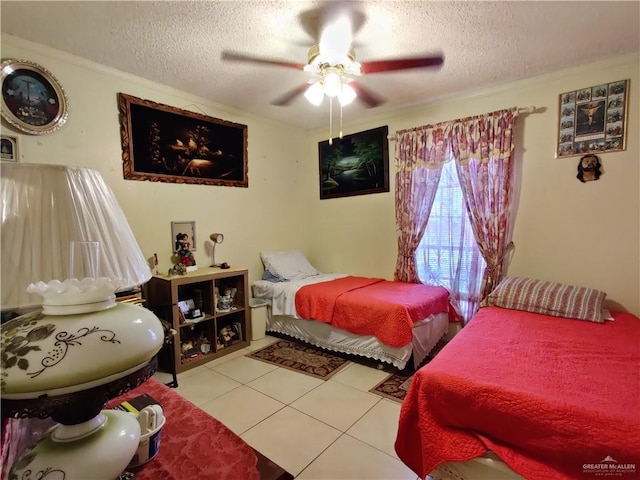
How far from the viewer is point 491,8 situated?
1854 mm

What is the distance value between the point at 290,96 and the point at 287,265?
6.28 ft

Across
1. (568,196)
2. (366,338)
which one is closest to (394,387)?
(366,338)

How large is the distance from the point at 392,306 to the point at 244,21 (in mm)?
2275

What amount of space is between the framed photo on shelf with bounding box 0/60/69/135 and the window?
11.0 ft

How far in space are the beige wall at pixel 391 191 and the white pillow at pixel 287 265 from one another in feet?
0.59

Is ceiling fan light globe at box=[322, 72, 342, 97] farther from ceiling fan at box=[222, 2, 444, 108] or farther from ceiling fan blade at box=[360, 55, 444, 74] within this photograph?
ceiling fan blade at box=[360, 55, 444, 74]

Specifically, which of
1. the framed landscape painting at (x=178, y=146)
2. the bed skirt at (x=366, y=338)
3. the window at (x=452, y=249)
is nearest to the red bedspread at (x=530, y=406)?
the bed skirt at (x=366, y=338)

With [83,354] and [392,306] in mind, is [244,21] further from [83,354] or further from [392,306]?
[392,306]

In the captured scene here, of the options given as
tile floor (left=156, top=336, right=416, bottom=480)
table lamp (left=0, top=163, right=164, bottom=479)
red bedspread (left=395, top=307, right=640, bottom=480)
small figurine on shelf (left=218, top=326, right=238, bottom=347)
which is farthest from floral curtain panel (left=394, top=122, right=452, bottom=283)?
table lamp (left=0, top=163, right=164, bottom=479)

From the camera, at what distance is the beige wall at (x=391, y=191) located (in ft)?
7.93

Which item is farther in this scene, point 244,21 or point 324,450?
point 244,21

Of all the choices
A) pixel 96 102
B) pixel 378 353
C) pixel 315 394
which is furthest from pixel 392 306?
pixel 96 102

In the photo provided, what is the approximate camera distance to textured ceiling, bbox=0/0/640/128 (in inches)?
72.4

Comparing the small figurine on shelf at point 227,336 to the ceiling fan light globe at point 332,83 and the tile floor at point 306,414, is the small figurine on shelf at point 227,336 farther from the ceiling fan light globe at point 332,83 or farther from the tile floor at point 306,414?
the ceiling fan light globe at point 332,83
